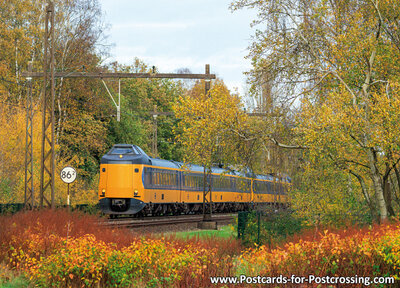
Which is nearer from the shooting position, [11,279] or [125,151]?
[11,279]

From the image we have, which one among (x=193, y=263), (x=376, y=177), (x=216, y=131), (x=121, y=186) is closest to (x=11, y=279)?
(x=193, y=263)

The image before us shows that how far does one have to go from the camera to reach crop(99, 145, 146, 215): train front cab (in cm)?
3228

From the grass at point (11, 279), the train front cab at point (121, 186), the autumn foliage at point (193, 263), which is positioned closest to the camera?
the autumn foliage at point (193, 263)

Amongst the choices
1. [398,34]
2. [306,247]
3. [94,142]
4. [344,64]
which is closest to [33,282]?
[306,247]

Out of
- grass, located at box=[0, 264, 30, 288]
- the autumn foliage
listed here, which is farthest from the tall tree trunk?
grass, located at box=[0, 264, 30, 288]

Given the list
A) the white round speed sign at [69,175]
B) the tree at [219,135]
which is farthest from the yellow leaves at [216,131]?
the white round speed sign at [69,175]

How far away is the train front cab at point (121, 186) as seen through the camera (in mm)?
32281

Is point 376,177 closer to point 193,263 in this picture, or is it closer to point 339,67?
Answer: point 339,67

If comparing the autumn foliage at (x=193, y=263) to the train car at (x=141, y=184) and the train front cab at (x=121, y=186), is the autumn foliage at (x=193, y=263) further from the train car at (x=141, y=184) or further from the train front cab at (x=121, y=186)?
the train front cab at (x=121, y=186)

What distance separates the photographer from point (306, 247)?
39.9 feet

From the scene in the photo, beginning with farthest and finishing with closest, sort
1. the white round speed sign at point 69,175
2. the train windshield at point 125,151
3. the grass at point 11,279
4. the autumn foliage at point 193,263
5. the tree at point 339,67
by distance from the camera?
the train windshield at point 125,151 < the white round speed sign at point 69,175 < the tree at point 339,67 < the grass at point 11,279 < the autumn foliage at point 193,263

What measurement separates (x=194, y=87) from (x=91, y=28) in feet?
133

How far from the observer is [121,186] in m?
32.3

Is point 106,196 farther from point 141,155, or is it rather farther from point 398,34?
point 398,34
